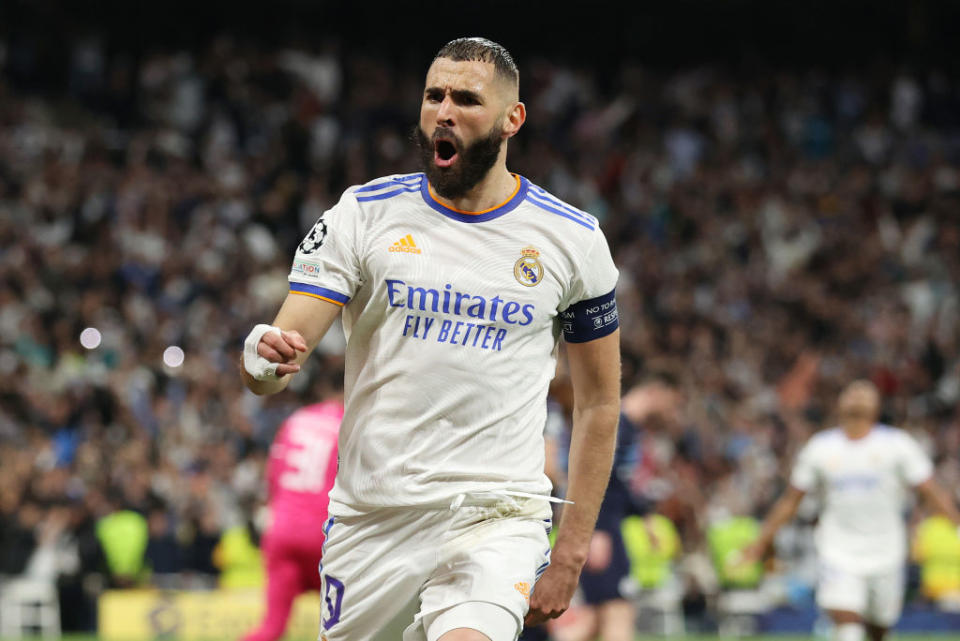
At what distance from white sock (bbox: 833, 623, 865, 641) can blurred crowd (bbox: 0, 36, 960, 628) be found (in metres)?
5.07

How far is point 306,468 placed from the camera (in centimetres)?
870

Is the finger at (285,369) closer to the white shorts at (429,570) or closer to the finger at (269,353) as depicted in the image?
the finger at (269,353)

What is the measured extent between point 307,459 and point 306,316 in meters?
4.62

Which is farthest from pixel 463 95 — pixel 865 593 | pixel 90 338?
pixel 90 338

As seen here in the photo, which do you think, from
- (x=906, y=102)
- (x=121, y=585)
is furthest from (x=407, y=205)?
(x=906, y=102)

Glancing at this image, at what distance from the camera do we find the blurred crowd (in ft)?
50.7

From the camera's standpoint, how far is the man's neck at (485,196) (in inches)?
175

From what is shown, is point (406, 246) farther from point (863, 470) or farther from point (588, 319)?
point (863, 470)

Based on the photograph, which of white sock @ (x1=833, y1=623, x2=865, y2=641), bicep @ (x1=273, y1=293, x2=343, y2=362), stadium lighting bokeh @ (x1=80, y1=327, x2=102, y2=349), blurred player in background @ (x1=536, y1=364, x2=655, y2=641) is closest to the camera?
bicep @ (x1=273, y1=293, x2=343, y2=362)

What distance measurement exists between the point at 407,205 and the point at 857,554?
7159 mm

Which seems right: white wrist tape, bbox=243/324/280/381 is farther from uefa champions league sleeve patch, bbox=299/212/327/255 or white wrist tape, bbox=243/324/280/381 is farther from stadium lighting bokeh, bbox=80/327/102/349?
stadium lighting bokeh, bbox=80/327/102/349

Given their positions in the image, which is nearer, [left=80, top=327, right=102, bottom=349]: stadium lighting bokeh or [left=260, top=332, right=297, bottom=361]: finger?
[left=260, top=332, right=297, bottom=361]: finger

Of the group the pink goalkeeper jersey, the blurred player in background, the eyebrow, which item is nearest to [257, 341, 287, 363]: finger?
the eyebrow

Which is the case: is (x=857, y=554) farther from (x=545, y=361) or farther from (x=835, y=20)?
(x=835, y=20)
